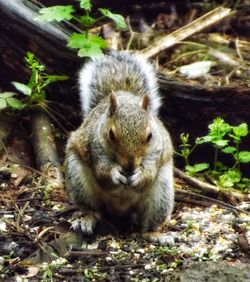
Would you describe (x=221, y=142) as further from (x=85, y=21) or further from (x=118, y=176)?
(x=85, y=21)

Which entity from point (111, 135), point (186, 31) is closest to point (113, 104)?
point (111, 135)

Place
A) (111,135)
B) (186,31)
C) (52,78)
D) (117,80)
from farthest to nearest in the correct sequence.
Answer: (186,31) → (52,78) → (117,80) → (111,135)

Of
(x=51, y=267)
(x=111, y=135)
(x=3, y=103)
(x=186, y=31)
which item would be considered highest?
(x=186, y=31)

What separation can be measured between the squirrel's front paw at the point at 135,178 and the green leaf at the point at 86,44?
1.15 metres

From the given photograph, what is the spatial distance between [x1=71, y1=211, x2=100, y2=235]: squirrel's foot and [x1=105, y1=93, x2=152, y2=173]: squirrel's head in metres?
0.50

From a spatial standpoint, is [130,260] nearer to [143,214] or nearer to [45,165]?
[143,214]

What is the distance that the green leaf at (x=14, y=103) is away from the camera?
4707mm

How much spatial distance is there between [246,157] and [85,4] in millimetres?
1416

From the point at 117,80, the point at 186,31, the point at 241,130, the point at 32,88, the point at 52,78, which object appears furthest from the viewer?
the point at 186,31

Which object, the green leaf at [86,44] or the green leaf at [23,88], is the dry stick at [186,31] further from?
the green leaf at [23,88]

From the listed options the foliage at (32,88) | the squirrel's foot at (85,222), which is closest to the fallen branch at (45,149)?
the foliage at (32,88)

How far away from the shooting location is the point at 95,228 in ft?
13.1

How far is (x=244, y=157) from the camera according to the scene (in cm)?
452

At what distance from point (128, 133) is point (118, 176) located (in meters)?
0.24
